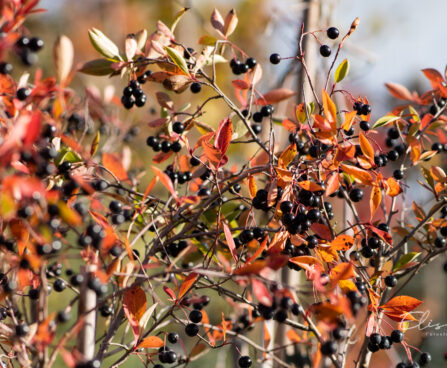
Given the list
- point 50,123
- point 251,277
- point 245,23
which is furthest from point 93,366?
point 245,23

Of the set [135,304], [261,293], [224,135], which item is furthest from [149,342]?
[224,135]

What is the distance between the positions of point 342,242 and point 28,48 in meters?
0.67

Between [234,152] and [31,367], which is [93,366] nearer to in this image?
[31,367]

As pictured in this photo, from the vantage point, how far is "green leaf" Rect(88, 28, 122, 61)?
1021 mm

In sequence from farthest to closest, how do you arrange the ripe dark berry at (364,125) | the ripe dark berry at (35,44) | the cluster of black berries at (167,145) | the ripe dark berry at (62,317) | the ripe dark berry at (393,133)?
the ripe dark berry at (393,133), the cluster of black berries at (167,145), the ripe dark berry at (364,125), the ripe dark berry at (35,44), the ripe dark berry at (62,317)

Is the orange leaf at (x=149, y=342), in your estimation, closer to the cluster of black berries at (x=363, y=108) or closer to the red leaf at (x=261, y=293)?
the red leaf at (x=261, y=293)

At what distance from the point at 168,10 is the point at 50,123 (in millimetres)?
6452

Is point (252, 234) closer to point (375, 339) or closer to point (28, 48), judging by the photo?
point (375, 339)

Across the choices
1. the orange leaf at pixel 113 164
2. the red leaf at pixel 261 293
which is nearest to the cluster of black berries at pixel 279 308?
the red leaf at pixel 261 293

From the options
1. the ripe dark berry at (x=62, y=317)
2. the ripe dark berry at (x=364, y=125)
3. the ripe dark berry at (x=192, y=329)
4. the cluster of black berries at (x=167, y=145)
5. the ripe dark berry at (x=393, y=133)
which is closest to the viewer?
the ripe dark berry at (x=62, y=317)

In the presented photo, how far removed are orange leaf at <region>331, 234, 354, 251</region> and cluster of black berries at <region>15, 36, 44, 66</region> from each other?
63cm

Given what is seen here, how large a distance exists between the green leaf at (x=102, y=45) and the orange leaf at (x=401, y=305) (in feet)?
2.59

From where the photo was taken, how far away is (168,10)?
6770mm

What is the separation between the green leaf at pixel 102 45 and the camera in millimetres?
1021
